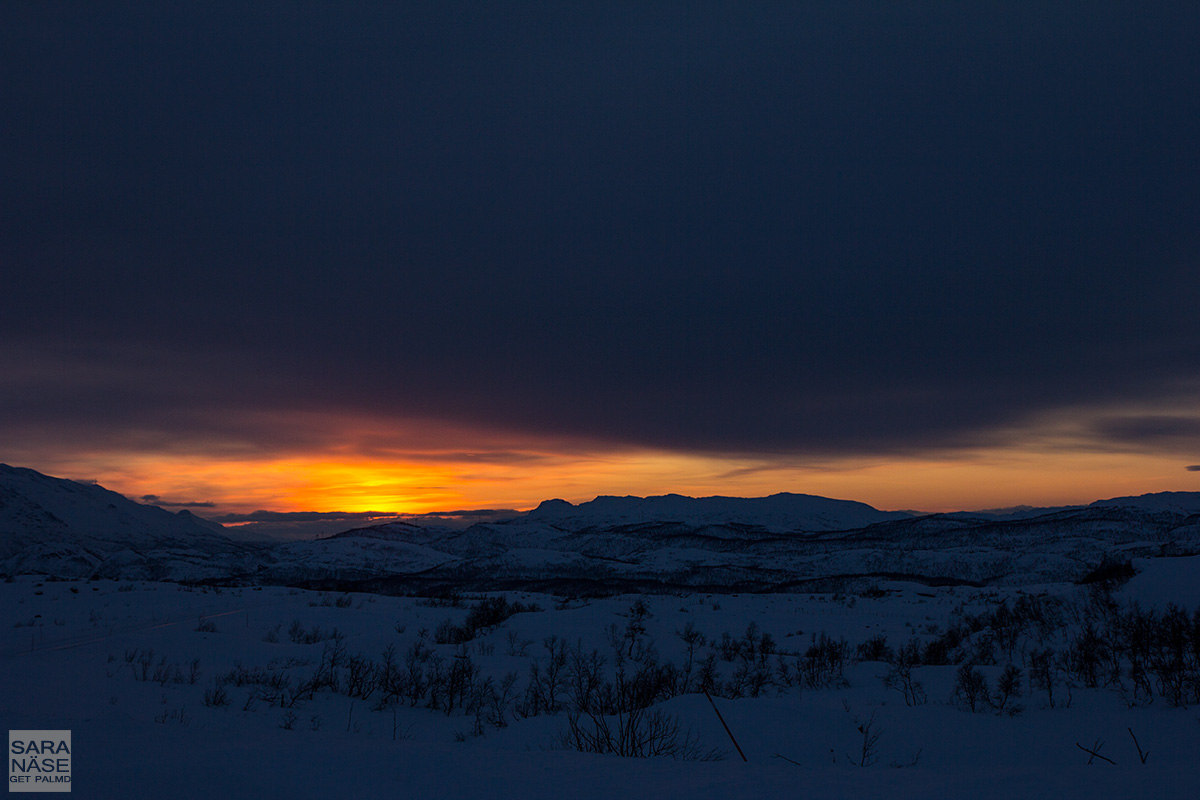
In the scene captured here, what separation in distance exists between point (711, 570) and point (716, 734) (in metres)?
108

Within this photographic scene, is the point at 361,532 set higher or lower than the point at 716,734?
lower

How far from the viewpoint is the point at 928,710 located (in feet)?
36.8

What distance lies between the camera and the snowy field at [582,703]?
18.1ft

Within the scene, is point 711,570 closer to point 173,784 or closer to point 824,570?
point 824,570

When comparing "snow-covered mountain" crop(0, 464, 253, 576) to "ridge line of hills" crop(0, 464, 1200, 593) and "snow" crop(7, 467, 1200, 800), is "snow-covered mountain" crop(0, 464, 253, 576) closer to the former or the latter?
"ridge line of hills" crop(0, 464, 1200, 593)

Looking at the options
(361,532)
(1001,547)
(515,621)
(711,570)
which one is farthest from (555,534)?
(515,621)

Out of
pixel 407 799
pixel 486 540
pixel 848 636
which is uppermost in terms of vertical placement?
pixel 407 799

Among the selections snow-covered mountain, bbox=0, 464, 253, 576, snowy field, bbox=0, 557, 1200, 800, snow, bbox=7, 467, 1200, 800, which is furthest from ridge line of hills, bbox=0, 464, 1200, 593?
snowy field, bbox=0, 557, 1200, 800

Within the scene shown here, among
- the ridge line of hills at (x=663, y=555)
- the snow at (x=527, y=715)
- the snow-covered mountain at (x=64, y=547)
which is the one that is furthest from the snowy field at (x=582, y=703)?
the snow-covered mountain at (x=64, y=547)

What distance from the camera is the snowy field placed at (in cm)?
553

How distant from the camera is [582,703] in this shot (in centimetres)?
1136

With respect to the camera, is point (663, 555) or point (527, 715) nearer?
point (527, 715)

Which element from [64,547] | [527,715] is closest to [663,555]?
[527,715]

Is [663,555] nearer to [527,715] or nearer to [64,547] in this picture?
[527,715]
